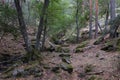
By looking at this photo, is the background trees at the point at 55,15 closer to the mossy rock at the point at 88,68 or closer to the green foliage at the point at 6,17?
the green foliage at the point at 6,17

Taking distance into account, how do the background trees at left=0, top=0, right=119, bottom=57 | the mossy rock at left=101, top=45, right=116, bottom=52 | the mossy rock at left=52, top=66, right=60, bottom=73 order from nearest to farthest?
the mossy rock at left=52, top=66, right=60, bottom=73
the background trees at left=0, top=0, right=119, bottom=57
the mossy rock at left=101, top=45, right=116, bottom=52

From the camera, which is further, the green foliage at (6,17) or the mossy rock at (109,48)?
the mossy rock at (109,48)

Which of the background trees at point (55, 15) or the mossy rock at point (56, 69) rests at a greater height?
the background trees at point (55, 15)

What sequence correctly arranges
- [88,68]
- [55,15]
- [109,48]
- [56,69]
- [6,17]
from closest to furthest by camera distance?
[56,69] < [88,68] < [6,17] < [109,48] < [55,15]

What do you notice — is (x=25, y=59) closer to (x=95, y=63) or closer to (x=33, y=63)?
(x=33, y=63)

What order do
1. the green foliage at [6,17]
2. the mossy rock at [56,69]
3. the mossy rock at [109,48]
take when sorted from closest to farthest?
the mossy rock at [56,69]
the green foliage at [6,17]
the mossy rock at [109,48]

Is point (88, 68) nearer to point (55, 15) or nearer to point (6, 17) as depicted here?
point (6, 17)

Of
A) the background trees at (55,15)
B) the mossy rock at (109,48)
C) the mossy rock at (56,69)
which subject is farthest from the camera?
the mossy rock at (109,48)

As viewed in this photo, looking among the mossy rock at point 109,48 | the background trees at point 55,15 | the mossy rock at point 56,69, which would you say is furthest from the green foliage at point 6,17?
the mossy rock at point 109,48

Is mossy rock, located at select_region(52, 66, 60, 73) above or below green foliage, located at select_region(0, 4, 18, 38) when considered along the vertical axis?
below

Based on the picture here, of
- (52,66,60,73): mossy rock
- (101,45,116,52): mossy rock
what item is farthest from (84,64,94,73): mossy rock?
(101,45,116,52): mossy rock

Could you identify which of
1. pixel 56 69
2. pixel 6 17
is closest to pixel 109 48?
pixel 56 69

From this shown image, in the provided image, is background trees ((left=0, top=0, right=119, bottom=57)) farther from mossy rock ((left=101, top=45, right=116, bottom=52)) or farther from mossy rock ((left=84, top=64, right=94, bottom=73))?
mossy rock ((left=84, top=64, right=94, bottom=73))

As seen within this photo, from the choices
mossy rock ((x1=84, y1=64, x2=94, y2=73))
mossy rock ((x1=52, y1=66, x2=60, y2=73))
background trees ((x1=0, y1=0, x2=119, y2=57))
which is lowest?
mossy rock ((x1=84, y1=64, x2=94, y2=73))
